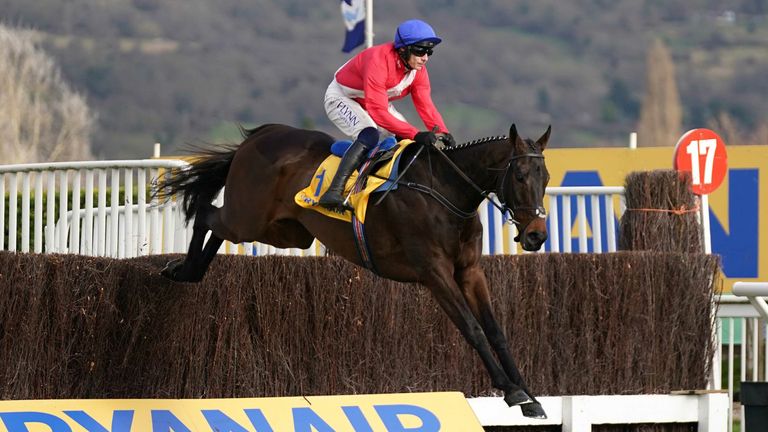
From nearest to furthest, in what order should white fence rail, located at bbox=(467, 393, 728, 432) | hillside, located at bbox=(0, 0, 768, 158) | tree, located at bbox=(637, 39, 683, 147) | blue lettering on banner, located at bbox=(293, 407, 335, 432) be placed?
blue lettering on banner, located at bbox=(293, 407, 335, 432) < white fence rail, located at bbox=(467, 393, 728, 432) < hillside, located at bbox=(0, 0, 768, 158) < tree, located at bbox=(637, 39, 683, 147)

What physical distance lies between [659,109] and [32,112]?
30982mm

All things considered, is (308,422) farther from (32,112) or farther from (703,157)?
(32,112)

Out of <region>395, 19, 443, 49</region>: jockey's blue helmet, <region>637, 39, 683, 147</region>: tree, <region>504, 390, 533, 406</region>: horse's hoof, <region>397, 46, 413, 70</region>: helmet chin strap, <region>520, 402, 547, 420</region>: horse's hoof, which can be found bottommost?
<region>520, 402, 547, 420</region>: horse's hoof

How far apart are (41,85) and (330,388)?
2046 centimetres

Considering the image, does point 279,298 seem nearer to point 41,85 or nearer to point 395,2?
point 41,85

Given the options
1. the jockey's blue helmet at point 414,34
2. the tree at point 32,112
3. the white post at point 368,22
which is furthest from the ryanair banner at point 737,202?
the tree at point 32,112

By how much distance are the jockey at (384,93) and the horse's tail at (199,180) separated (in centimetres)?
90

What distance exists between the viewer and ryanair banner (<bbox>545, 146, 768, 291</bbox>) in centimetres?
1297

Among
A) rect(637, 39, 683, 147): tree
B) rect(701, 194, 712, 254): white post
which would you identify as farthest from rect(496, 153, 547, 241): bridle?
rect(637, 39, 683, 147): tree

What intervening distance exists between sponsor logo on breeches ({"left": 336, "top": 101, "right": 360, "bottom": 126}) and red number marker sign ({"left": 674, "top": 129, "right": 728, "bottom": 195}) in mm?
2852

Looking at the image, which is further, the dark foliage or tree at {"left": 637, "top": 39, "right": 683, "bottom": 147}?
tree at {"left": 637, "top": 39, "right": 683, "bottom": 147}

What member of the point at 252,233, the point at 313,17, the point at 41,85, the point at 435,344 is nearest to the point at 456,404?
the point at 435,344

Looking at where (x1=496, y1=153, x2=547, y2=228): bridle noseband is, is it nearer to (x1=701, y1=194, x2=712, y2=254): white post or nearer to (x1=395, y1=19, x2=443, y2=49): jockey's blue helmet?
(x1=395, y1=19, x2=443, y2=49): jockey's blue helmet

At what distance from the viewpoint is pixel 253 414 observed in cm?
700
